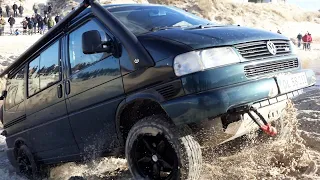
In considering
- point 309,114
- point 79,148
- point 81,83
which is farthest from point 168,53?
point 309,114

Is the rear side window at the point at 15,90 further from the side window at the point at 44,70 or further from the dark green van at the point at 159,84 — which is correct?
the dark green van at the point at 159,84

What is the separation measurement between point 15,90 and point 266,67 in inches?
155

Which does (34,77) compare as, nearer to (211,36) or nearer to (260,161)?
(211,36)

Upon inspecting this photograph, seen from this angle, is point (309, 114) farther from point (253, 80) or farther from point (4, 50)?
point (4, 50)

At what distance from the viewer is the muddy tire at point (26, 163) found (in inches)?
209

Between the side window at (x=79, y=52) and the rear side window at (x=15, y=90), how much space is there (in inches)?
62.9

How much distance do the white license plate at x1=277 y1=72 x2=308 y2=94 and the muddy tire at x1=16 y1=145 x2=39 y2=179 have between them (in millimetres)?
3572

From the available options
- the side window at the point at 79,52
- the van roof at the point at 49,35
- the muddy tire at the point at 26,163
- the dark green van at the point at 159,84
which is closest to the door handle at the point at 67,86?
the dark green van at the point at 159,84

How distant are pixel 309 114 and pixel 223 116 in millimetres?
3279

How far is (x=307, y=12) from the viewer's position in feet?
205

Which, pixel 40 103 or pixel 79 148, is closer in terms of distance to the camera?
pixel 79 148

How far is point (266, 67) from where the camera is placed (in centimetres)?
319

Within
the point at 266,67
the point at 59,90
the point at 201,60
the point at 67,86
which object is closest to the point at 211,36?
the point at 201,60

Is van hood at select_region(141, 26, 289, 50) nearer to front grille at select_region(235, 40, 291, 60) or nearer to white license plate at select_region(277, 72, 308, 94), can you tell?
front grille at select_region(235, 40, 291, 60)
